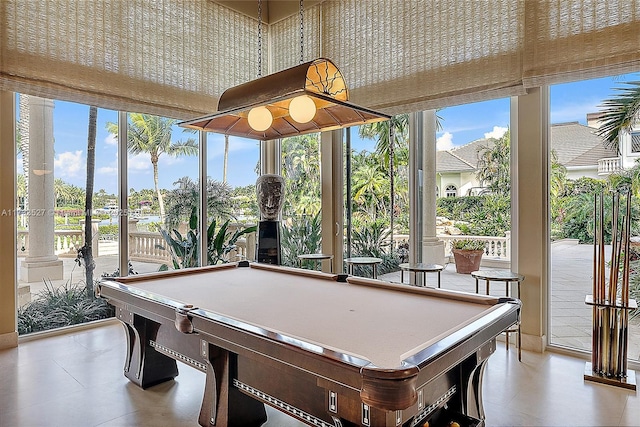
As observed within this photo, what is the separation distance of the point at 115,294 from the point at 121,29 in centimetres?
318

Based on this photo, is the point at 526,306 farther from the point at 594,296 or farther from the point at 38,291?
the point at 38,291

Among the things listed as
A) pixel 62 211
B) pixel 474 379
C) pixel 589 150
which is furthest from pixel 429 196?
pixel 62 211

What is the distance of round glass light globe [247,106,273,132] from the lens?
2922mm

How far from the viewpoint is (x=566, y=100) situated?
3.70 m

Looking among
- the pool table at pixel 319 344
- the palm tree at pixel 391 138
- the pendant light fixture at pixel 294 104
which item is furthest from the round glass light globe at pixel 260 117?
the palm tree at pixel 391 138

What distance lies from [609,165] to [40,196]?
18.6 ft

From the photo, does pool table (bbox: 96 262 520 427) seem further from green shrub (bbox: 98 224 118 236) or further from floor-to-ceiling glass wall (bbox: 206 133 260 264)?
floor-to-ceiling glass wall (bbox: 206 133 260 264)

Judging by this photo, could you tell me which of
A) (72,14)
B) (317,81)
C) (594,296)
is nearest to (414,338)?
(317,81)

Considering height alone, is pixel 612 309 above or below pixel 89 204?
below

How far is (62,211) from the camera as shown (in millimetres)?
4371

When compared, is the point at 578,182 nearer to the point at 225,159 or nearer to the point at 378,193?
the point at 378,193

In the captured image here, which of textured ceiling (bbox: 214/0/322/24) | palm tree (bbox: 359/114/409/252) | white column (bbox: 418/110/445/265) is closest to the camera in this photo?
white column (bbox: 418/110/445/265)

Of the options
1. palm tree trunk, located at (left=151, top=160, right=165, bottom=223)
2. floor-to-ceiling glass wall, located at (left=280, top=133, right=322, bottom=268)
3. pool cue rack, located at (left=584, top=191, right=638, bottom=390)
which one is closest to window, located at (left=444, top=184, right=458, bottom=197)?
pool cue rack, located at (left=584, top=191, right=638, bottom=390)

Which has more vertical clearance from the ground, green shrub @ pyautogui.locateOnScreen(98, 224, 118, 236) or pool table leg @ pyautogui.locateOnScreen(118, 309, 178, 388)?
green shrub @ pyautogui.locateOnScreen(98, 224, 118, 236)
